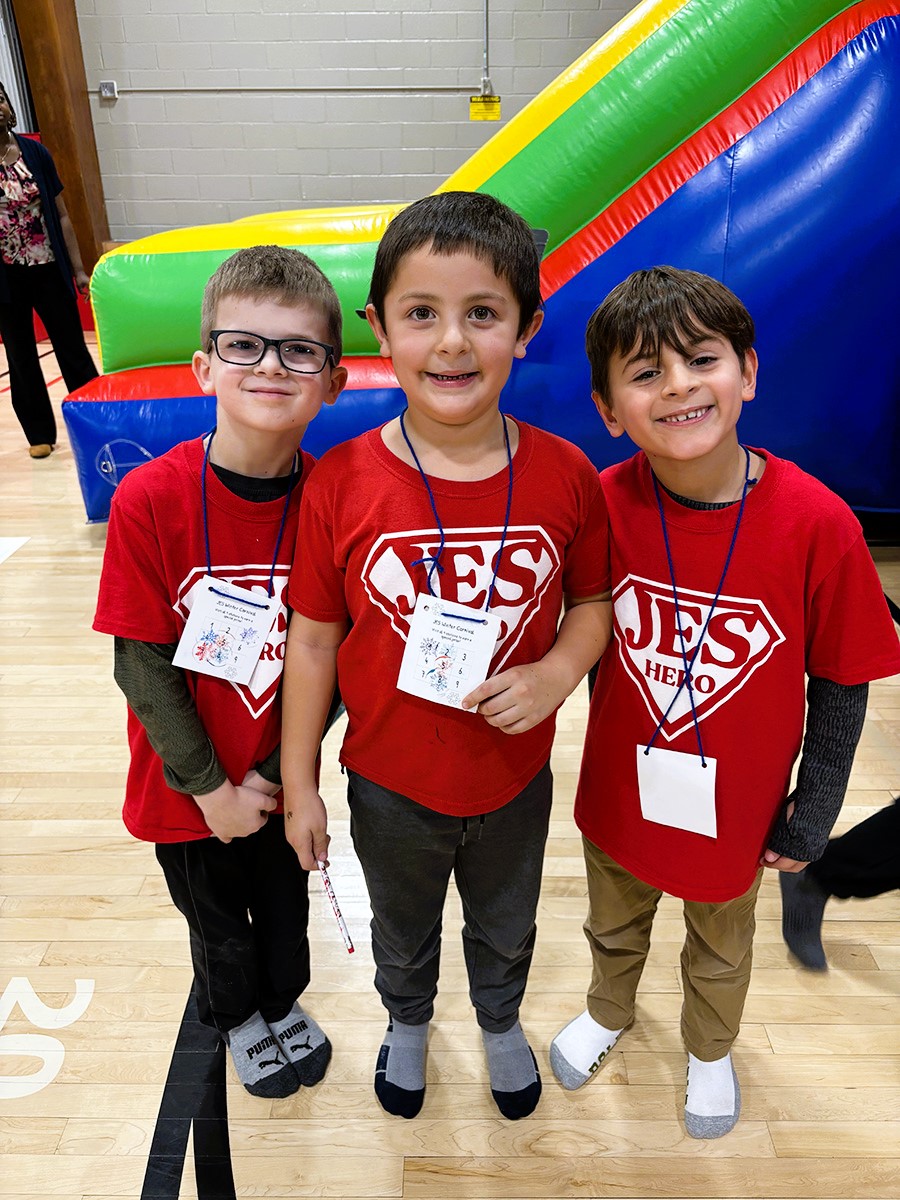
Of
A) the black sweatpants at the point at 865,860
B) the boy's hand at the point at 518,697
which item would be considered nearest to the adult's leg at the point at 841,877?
the black sweatpants at the point at 865,860

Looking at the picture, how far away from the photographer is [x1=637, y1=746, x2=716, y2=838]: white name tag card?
3.53ft

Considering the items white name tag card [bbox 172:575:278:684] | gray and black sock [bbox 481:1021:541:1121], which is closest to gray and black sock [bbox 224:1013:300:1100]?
gray and black sock [bbox 481:1021:541:1121]

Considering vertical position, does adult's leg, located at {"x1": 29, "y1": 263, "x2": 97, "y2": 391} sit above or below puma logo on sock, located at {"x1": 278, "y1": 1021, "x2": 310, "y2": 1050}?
above

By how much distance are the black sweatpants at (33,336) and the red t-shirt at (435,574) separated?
335 centimetres

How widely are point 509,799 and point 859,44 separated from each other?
228 cm

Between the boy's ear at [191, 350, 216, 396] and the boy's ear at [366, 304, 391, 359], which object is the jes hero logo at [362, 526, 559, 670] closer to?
the boy's ear at [366, 304, 391, 359]

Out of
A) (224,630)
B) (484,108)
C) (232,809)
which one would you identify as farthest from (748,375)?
(484,108)

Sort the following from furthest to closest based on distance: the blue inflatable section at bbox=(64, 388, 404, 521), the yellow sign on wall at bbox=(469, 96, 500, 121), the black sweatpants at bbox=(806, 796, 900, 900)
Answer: the yellow sign on wall at bbox=(469, 96, 500, 121)
the blue inflatable section at bbox=(64, 388, 404, 521)
the black sweatpants at bbox=(806, 796, 900, 900)

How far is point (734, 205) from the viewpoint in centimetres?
240

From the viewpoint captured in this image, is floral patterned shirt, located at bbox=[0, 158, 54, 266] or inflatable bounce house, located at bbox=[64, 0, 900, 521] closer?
inflatable bounce house, located at bbox=[64, 0, 900, 521]

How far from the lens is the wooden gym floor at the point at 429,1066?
1221 mm

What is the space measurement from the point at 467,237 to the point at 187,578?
0.49 meters

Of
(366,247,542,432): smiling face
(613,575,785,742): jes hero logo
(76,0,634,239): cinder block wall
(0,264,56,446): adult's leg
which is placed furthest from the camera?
(76,0,634,239): cinder block wall

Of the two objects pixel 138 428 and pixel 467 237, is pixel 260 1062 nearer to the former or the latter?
pixel 467 237
